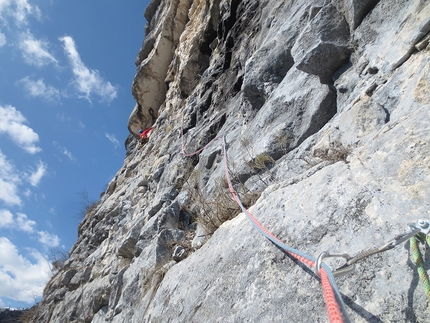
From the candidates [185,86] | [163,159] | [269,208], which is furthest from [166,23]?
[269,208]

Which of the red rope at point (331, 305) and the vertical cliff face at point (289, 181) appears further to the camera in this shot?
the vertical cliff face at point (289, 181)

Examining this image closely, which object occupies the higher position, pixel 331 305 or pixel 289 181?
pixel 289 181

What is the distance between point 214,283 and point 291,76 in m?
2.61

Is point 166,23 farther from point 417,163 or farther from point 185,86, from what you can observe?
point 417,163

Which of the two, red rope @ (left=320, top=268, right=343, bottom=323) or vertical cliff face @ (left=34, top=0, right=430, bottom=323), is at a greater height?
vertical cliff face @ (left=34, top=0, right=430, bottom=323)

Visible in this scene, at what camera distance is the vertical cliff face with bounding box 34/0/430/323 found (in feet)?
4.30

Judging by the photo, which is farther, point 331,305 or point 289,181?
point 289,181

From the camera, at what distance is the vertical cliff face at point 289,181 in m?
1.31

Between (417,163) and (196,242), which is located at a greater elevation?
(196,242)

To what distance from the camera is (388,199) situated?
52.4 inches

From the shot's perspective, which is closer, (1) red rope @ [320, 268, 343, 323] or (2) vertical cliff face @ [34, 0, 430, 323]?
(1) red rope @ [320, 268, 343, 323]

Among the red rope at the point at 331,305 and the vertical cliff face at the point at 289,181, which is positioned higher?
the vertical cliff face at the point at 289,181

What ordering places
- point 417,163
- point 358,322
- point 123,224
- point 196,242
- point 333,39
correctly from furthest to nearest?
1. point 123,224
2. point 196,242
3. point 333,39
4. point 417,163
5. point 358,322

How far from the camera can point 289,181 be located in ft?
6.97
